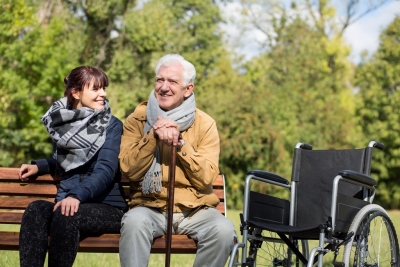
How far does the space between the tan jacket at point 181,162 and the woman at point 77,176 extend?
4.1 inches

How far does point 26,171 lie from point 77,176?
0.46 m

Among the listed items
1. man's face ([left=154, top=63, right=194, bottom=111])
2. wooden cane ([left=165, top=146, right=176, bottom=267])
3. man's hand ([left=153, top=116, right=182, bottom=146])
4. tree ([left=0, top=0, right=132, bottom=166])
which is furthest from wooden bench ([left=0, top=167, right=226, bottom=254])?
tree ([left=0, top=0, right=132, bottom=166])

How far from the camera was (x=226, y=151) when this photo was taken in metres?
14.0

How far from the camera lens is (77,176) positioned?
3197 millimetres

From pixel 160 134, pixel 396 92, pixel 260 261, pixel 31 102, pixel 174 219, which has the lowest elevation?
pixel 260 261

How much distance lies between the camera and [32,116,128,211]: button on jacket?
2985mm

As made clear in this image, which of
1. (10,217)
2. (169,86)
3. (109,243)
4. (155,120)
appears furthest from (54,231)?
(169,86)

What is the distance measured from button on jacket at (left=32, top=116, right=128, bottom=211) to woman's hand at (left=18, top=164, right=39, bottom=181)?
175 mm

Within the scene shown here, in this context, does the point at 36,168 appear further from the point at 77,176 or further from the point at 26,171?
the point at 77,176

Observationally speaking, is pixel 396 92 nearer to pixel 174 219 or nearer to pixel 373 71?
pixel 373 71

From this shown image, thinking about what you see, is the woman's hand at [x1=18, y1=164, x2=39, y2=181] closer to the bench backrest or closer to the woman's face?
the bench backrest

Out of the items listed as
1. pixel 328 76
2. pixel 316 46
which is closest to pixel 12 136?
pixel 316 46

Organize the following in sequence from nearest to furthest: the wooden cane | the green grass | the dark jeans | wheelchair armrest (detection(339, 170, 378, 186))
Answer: the dark jeans, the wooden cane, wheelchair armrest (detection(339, 170, 378, 186)), the green grass

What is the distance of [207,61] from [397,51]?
7286 mm
